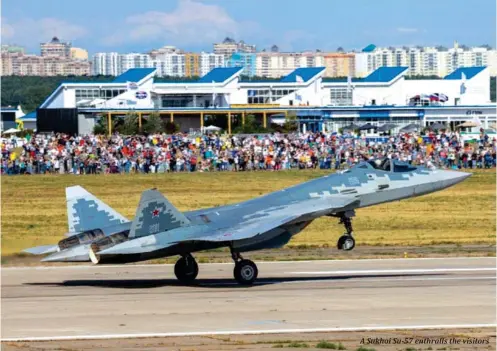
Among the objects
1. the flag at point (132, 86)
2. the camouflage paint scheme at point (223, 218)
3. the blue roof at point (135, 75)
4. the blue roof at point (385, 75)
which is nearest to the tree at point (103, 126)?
the flag at point (132, 86)

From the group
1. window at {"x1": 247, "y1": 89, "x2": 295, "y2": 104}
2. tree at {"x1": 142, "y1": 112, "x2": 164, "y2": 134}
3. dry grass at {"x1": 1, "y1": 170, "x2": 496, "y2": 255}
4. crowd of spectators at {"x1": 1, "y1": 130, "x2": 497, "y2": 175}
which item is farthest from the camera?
window at {"x1": 247, "y1": 89, "x2": 295, "y2": 104}

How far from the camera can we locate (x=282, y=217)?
26766 mm

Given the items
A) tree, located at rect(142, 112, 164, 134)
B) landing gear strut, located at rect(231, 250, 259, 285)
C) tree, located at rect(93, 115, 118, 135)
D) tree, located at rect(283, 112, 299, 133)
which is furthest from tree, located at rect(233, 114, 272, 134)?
landing gear strut, located at rect(231, 250, 259, 285)

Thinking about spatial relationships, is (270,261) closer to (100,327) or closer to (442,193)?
(100,327)

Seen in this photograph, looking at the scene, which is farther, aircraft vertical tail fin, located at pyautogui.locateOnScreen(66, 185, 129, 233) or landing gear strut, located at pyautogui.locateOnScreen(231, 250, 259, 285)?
aircraft vertical tail fin, located at pyautogui.locateOnScreen(66, 185, 129, 233)

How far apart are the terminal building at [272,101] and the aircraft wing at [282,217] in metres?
77.0

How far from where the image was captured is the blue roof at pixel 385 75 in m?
128

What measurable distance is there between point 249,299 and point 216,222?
3182mm

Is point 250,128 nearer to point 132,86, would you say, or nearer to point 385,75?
point 132,86

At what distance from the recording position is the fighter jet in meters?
25.7

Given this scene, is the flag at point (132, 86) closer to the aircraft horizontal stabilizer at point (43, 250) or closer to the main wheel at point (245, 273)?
the aircraft horizontal stabilizer at point (43, 250)

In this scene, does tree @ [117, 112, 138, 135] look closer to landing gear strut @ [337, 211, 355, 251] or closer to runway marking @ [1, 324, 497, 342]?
landing gear strut @ [337, 211, 355, 251]

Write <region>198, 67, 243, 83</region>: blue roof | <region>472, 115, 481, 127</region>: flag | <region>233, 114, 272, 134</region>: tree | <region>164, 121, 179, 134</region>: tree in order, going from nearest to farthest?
<region>472, 115, 481, 127</region>: flag < <region>233, 114, 272, 134</region>: tree < <region>164, 121, 179, 134</region>: tree < <region>198, 67, 243, 83</region>: blue roof

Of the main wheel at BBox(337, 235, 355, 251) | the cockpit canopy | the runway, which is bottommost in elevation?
the runway
